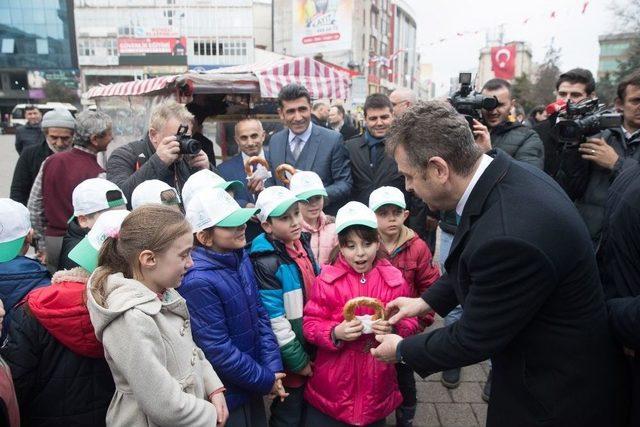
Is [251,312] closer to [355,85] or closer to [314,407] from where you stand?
[314,407]

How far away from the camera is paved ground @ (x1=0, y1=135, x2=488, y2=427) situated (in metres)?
3.39

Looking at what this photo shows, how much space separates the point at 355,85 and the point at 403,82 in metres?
65.8

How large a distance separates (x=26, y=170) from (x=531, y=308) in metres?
5.18

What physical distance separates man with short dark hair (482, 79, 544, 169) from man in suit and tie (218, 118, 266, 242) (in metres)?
2.13

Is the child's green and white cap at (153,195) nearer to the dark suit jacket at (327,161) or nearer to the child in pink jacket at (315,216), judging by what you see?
the child in pink jacket at (315,216)

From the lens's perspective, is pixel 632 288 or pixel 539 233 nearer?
pixel 539 233

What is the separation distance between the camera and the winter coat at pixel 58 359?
6.06 feet

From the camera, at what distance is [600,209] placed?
351cm

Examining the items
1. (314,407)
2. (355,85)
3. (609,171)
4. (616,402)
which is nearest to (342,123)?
(609,171)

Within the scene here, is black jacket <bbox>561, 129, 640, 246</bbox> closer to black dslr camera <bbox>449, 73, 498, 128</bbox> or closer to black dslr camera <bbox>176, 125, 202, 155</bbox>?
black dslr camera <bbox>449, 73, 498, 128</bbox>

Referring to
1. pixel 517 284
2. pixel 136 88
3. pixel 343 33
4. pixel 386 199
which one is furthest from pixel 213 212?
pixel 343 33

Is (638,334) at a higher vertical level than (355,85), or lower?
lower

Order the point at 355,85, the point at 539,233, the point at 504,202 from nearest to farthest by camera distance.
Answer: the point at 539,233 < the point at 504,202 < the point at 355,85

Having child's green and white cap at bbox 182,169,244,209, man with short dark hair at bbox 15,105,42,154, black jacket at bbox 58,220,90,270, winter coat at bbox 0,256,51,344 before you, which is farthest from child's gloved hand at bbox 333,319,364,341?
man with short dark hair at bbox 15,105,42,154
